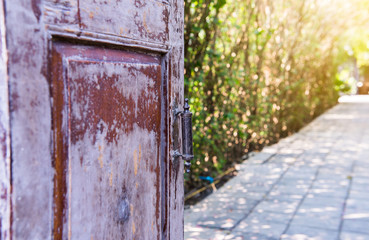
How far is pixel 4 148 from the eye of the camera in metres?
1.07

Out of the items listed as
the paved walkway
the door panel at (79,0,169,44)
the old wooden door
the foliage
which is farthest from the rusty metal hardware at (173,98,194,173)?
the foliage

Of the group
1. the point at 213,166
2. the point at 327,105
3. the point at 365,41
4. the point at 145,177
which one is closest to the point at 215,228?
the point at 213,166

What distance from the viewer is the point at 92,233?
1.36 metres

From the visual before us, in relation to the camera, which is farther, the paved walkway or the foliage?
the foliage

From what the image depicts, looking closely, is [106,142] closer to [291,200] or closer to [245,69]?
[291,200]

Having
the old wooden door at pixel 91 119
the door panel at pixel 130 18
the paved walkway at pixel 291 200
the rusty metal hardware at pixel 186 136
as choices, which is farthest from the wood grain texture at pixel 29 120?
the paved walkway at pixel 291 200

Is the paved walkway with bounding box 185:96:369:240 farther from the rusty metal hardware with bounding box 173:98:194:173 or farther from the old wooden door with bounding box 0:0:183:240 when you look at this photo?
the old wooden door with bounding box 0:0:183:240

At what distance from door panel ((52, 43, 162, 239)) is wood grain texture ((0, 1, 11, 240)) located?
6.0 inches

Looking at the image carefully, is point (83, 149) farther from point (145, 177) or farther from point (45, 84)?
point (145, 177)

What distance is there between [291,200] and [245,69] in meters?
2.88

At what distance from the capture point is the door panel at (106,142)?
124 centimetres

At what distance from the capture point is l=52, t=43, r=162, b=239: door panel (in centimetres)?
124

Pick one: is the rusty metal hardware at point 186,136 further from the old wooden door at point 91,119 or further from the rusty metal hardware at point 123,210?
the rusty metal hardware at point 123,210

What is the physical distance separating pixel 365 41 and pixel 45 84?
25693 millimetres
